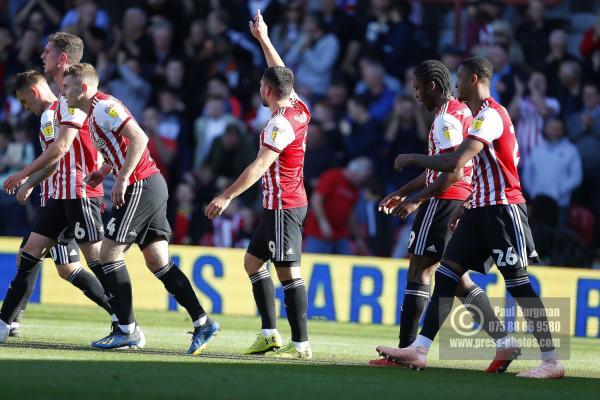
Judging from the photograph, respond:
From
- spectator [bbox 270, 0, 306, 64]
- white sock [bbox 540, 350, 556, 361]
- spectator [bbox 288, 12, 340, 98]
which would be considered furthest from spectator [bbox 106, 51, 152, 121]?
white sock [bbox 540, 350, 556, 361]

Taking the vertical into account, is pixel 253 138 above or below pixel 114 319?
above

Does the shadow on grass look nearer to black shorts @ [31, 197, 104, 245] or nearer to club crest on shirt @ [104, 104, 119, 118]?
black shorts @ [31, 197, 104, 245]

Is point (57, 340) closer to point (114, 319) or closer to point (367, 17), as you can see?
point (114, 319)

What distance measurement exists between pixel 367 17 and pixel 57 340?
10.0 metres

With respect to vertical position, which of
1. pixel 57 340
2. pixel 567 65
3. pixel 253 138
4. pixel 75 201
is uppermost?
pixel 567 65

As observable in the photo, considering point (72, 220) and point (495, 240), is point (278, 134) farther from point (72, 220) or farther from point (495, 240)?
point (72, 220)

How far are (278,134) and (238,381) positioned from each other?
2393mm

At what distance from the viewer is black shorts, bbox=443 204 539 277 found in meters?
8.79

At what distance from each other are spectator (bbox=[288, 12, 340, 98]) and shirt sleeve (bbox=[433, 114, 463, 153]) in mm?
9585

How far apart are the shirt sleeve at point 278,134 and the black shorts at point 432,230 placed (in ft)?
4.00

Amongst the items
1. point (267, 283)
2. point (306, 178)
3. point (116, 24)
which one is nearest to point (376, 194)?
point (306, 178)

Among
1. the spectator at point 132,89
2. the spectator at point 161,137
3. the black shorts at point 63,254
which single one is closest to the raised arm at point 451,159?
the black shorts at point 63,254

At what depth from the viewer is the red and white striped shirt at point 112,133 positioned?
945cm

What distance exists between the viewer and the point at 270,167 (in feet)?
31.6
